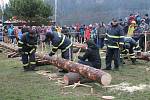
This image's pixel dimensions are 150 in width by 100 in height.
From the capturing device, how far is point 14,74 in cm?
Answer: 1348

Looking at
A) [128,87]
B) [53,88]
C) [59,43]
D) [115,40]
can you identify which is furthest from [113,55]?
[53,88]

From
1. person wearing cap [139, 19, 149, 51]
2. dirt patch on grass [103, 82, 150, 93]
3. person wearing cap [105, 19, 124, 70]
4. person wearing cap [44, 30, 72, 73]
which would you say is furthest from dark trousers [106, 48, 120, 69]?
person wearing cap [139, 19, 149, 51]

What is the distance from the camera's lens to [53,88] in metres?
10.6

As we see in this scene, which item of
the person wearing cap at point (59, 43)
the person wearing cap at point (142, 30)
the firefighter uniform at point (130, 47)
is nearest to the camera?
the person wearing cap at point (59, 43)

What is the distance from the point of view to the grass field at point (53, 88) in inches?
368

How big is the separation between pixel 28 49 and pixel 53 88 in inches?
161

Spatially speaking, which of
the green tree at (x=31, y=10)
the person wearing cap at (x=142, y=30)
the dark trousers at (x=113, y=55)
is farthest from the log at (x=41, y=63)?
the green tree at (x=31, y=10)

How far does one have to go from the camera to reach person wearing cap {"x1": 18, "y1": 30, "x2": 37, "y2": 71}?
14180 millimetres

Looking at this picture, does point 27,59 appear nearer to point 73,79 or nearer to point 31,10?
point 73,79

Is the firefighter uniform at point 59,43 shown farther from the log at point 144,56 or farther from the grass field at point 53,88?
the log at point 144,56

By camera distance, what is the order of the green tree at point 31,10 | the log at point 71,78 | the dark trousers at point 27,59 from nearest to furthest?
the log at point 71,78, the dark trousers at point 27,59, the green tree at point 31,10

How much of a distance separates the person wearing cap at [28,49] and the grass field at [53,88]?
39 cm

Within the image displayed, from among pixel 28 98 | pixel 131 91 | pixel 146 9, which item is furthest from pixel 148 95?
pixel 146 9

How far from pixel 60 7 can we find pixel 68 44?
24.9 m
